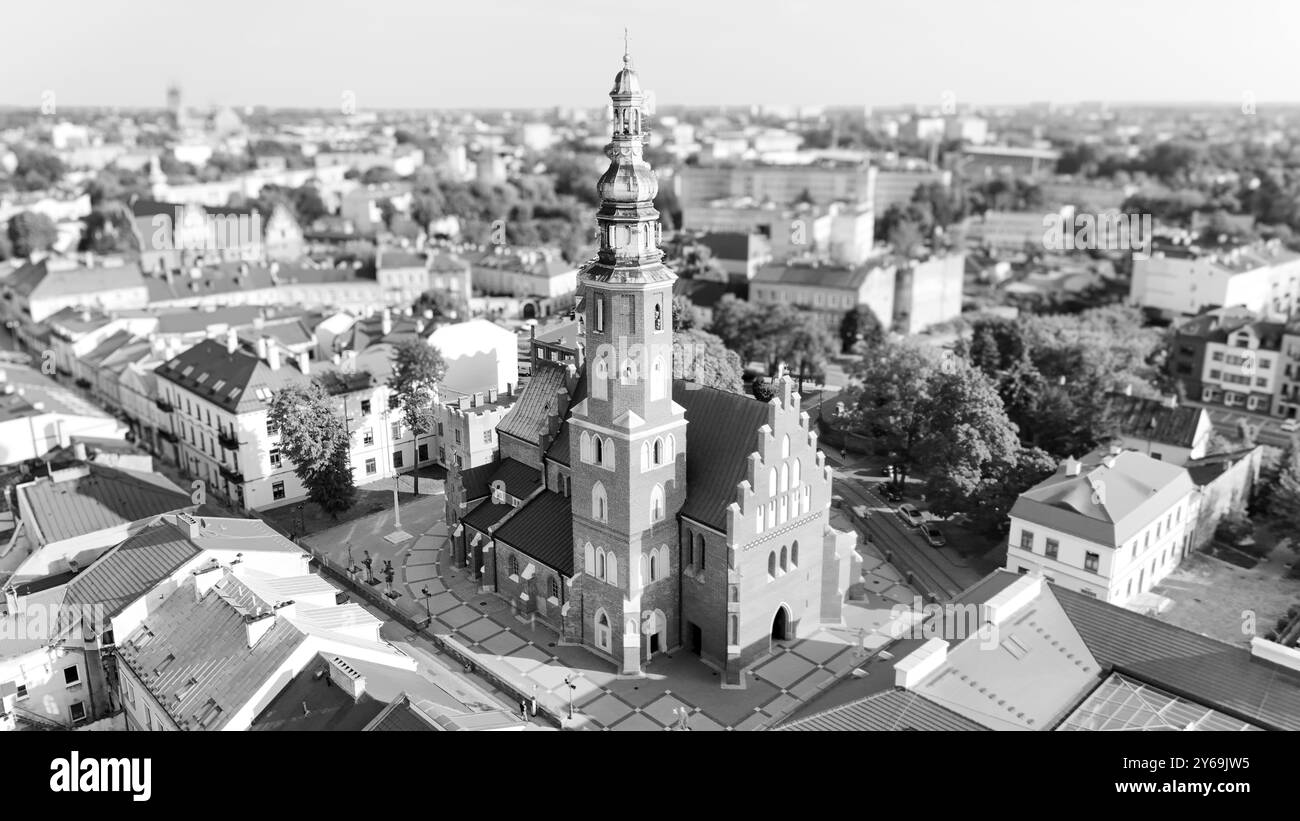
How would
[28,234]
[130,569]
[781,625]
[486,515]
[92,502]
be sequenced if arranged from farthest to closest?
[28,234] < [486,515] < [92,502] < [781,625] < [130,569]

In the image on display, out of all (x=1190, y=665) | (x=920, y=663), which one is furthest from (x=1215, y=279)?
(x=920, y=663)

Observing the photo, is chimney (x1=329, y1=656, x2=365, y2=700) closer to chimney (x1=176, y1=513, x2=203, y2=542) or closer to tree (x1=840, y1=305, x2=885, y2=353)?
chimney (x1=176, y1=513, x2=203, y2=542)

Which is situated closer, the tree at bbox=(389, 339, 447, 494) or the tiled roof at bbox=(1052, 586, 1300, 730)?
the tiled roof at bbox=(1052, 586, 1300, 730)

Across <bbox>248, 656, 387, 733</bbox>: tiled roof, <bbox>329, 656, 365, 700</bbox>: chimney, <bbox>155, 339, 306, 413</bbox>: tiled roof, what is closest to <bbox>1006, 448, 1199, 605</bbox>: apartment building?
<bbox>329, 656, 365, 700</bbox>: chimney

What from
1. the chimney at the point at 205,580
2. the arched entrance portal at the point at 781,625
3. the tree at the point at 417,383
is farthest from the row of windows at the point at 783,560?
the tree at the point at 417,383

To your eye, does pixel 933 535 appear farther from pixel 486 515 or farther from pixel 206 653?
pixel 206 653

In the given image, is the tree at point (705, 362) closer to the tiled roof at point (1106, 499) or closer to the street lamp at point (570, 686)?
the tiled roof at point (1106, 499)
